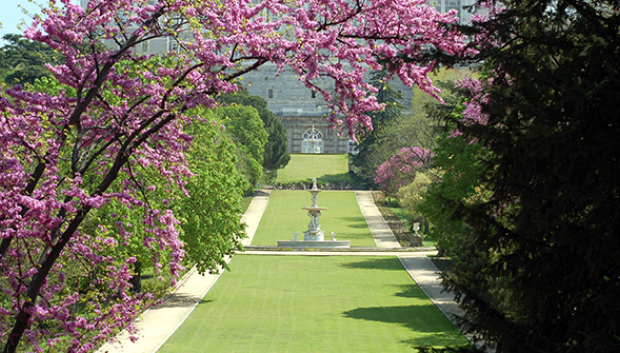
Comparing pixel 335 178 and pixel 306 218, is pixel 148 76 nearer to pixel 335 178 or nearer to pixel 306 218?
pixel 306 218

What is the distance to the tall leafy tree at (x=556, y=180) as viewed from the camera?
26.8 ft

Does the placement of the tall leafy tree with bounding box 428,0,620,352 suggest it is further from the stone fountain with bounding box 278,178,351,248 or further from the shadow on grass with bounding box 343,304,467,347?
the stone fountain with bounding box 278,178,351,248

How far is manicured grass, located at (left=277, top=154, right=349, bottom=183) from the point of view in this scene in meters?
79.2

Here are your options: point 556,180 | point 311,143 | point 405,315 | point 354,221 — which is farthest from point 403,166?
point 311,143

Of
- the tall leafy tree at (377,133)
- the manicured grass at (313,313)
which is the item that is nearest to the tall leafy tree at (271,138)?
the tall leafy tree at (377,133)

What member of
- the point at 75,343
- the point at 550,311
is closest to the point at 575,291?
the point at 550,311

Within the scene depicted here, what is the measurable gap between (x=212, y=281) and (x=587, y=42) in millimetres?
25384

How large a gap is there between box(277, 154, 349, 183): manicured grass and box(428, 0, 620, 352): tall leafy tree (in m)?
68.2

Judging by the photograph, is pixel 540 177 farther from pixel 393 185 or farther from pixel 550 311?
pixel 393 185

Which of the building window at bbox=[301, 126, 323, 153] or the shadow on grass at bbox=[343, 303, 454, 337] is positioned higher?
the building window at bbox=[301, 126, 323, 153]

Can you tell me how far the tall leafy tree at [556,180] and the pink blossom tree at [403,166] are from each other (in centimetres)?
3960

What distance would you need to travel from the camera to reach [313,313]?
25797mm

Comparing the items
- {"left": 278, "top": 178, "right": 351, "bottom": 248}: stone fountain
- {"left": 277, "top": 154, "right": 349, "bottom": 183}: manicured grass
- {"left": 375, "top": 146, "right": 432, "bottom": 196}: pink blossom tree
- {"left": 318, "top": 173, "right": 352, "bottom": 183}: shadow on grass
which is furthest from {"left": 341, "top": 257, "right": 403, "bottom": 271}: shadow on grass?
{"left": 277, "top": 154, "right": 349, "bottom": 183}: manicured grass

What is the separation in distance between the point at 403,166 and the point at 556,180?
43833 mm
